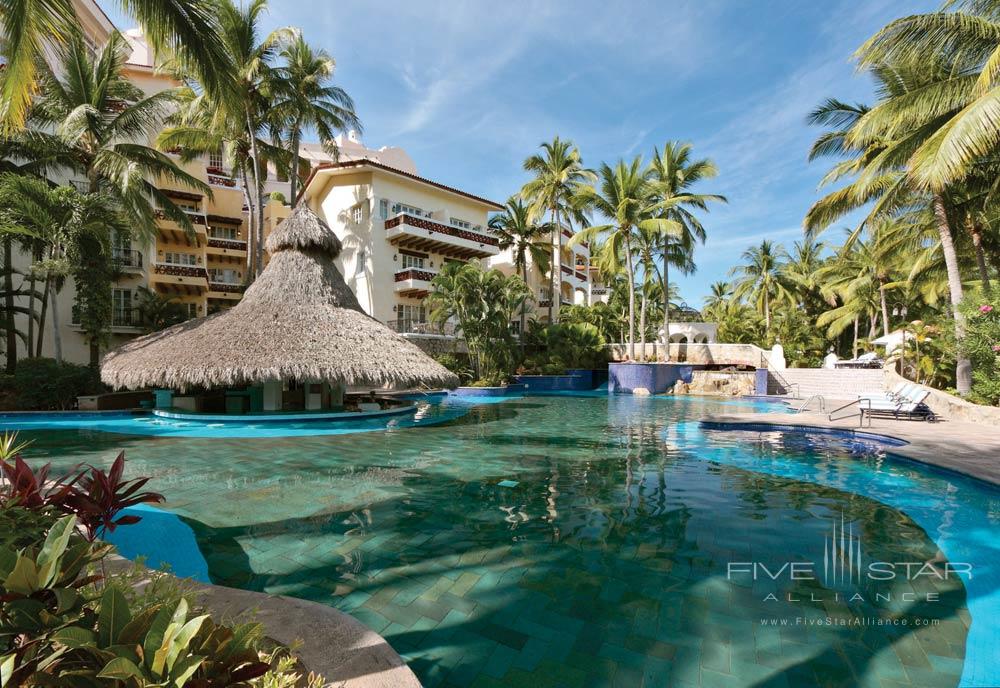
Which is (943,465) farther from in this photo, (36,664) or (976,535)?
(36,664)

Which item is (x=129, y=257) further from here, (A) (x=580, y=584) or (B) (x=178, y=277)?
(A) (x=580, y=584)

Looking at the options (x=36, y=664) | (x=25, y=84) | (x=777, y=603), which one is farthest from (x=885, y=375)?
(x=25, y=84)

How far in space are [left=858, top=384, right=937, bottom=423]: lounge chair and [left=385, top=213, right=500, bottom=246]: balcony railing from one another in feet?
72.7

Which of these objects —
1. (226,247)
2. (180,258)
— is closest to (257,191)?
(226,247)

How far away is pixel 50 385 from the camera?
1430 centimetres

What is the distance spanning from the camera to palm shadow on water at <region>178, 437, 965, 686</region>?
3.10 m

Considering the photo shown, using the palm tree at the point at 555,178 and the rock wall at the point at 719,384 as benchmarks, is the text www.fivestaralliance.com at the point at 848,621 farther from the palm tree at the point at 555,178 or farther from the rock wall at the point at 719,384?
the palm tree at the point at 555,178

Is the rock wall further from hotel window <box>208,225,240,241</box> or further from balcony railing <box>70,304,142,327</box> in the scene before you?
hotel window <box>208,225,240,241</box>

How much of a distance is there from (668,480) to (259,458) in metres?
7.40

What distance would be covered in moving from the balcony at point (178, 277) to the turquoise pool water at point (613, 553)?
58.3 feet

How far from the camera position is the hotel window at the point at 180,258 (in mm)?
26609

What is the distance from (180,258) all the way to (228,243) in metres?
2.66

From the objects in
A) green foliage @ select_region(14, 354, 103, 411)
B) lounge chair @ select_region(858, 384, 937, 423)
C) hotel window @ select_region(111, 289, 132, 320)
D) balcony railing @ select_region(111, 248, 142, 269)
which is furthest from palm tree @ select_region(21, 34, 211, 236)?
lounge chair @ select_region(858, 384, 937, 423)

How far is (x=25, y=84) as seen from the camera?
5.93 meters
